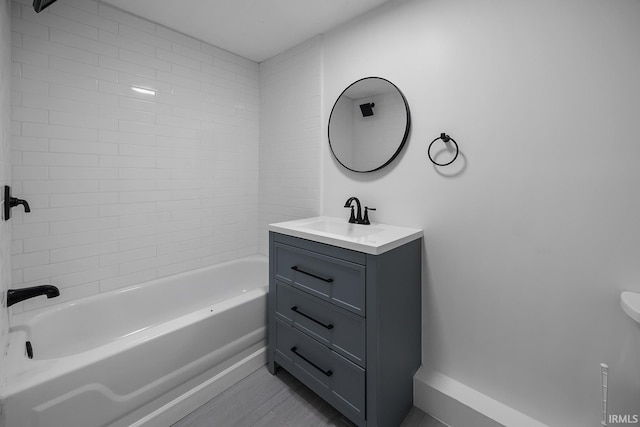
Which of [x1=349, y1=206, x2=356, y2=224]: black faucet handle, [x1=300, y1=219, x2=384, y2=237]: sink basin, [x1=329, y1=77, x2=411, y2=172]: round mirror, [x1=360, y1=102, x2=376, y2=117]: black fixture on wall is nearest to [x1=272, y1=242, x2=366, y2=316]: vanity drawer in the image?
[x1=300, y1=219, x2=384, y2=237]: sink basin

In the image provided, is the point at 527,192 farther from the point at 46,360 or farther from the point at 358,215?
the point at 46,360

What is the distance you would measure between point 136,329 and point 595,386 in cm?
274

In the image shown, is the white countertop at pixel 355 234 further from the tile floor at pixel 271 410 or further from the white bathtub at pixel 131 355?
the tile floor at pixel 271 410

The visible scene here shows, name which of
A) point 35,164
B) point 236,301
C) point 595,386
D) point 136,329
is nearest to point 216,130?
point 35,164

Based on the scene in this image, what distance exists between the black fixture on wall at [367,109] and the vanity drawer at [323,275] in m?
1.08

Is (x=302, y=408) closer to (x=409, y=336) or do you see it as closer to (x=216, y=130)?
(x=409, y=336)

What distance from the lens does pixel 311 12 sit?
1.93 meters

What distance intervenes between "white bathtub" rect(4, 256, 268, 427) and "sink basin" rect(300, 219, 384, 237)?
0.61 meters

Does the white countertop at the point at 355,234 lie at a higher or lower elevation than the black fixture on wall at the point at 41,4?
lower

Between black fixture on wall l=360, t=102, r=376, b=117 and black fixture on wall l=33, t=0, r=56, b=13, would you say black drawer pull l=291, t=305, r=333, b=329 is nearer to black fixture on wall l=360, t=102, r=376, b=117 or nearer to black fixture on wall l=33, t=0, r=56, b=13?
black fixture on wall l=360, t=102, r=376, b=117

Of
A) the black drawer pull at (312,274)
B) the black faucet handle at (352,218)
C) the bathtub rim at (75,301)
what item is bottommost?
the bathtub rim at (75,301)

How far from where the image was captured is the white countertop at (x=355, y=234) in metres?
1.31

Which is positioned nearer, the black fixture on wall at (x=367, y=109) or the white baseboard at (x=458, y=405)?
the white baseboard at (x=458, y=405)

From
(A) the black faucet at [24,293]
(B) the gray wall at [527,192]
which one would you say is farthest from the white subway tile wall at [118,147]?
(B) the gray wall at [527,192]
